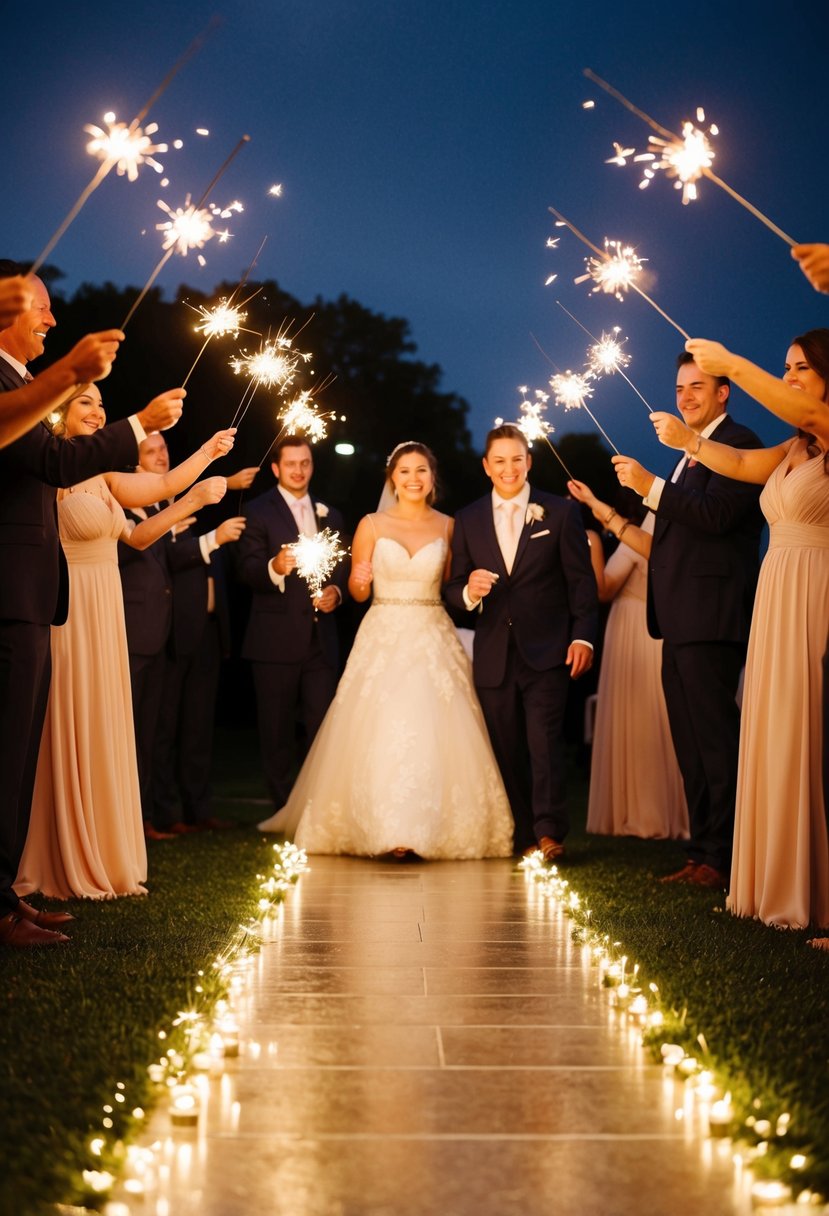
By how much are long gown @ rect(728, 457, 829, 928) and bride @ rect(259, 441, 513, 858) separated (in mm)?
2457

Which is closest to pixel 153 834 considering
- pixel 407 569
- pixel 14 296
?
pixel 407 569

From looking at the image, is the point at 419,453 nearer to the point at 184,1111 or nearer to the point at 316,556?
the point at 316,556

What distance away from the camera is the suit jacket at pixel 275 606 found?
8.55 meters

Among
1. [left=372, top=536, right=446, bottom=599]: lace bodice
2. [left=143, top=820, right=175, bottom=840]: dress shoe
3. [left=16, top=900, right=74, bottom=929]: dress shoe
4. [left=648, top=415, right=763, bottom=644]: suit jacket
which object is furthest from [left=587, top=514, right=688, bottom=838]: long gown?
[left=16, top=900, right=74, bottom=929]: dress shoe

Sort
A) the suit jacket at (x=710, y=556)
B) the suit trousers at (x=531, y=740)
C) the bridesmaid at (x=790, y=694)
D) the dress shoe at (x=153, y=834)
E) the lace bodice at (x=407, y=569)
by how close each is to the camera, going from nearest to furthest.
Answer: the bridesmaid at (x=790, y=694)
the suit jacket at (x=710, y=556)
the suit trousers at (x=531, y=740)
the lace bodice at (x=407, y=569)
the dress shoe at (x=153, y=834)

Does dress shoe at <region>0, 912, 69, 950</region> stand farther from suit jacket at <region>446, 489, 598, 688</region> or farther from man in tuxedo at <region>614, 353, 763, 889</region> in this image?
suit jacket at <region>446, 489, 598, 688</region>

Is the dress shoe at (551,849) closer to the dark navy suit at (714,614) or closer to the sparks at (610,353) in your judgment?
the dark navy suit at (714,614)

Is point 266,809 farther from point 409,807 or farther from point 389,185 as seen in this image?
point 389,185

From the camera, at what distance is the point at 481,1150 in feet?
8.48

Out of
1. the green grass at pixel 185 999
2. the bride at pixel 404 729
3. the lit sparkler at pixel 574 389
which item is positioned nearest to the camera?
the green grass at pixel 185 999

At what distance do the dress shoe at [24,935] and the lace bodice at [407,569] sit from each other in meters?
3.82

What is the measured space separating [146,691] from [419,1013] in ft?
15.6

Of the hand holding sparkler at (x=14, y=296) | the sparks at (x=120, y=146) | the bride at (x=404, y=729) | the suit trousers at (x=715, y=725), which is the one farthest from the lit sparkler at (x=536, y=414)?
the hand holding sparkler at (x=14, y=296)

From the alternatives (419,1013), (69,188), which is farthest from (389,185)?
(419,1013)
